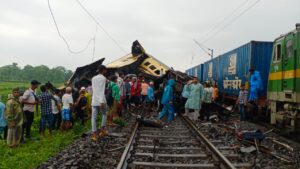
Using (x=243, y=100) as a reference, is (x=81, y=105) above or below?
below

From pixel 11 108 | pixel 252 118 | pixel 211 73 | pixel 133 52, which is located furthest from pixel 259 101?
pixel 133 52

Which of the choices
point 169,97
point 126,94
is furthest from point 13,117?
point 126,94

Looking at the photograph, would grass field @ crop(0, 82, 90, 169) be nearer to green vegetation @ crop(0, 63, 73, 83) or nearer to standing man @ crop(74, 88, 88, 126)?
standing man @ crop(74, 88, 88, 126)

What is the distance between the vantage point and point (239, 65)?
17.9 m

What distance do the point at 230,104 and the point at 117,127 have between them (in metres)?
11.3

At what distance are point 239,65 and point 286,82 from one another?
6895 mm

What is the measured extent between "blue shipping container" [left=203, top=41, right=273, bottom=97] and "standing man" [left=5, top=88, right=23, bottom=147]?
31.1 ft

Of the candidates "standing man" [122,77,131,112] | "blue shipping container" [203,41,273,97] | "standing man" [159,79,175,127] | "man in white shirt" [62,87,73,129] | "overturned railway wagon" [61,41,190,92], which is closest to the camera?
"man in white shirt" [62,87,73,129]

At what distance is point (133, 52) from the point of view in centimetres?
2795

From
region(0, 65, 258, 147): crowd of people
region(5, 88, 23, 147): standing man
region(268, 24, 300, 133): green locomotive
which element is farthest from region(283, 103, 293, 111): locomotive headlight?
region(5, 88, 23, 147): standing man

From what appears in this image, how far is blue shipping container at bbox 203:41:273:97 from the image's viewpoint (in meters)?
15.8

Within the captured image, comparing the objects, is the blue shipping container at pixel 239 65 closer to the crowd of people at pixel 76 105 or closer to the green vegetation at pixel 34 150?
the crowd of people at pixel 76 105

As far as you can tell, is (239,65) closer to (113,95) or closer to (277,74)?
(277,74)

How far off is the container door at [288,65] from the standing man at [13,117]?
298 inches
